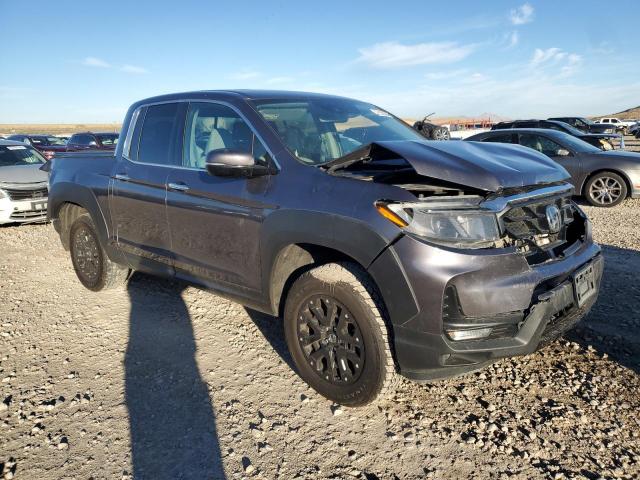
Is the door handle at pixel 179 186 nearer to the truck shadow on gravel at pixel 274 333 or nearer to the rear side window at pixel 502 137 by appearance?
the truck shadow on gravel at pixel 274 333

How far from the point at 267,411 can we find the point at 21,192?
25.6ft

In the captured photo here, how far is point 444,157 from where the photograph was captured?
2.59 metres

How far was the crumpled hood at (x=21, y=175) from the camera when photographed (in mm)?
8516

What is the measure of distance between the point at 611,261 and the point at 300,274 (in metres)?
4.00

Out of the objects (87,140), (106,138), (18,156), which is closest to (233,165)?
(18,156)

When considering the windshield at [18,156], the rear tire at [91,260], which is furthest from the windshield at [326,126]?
the windshield at [18,156]

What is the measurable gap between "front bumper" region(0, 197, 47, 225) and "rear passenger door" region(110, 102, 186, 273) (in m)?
5.37

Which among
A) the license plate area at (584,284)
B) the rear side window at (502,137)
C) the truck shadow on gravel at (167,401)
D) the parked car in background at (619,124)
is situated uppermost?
the parked car in background at (619,124)

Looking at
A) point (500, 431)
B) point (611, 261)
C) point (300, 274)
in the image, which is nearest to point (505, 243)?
point (500, 431)

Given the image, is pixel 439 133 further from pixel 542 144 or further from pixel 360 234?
pixel 542 144

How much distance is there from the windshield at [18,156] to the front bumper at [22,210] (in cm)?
113

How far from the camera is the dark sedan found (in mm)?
8703

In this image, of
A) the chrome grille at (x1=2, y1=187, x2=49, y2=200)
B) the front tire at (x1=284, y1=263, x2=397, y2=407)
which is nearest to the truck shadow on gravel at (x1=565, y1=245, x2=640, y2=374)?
the front tire at (x1=284, y1=263, x2=397, y2=407)

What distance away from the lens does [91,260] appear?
4.88m
